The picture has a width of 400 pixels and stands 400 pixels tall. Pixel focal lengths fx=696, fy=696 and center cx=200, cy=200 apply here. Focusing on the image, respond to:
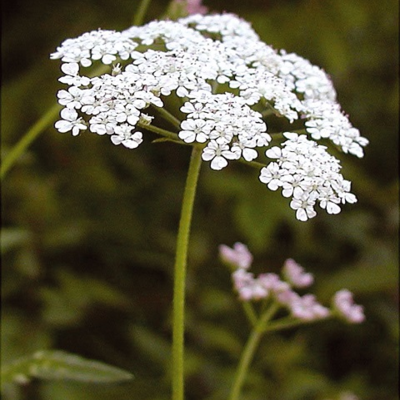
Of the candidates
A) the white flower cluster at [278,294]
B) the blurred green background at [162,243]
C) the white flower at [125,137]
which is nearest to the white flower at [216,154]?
the white flower at [125,137]

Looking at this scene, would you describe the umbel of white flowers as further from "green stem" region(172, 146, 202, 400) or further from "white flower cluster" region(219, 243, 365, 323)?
"white flower cluster" region(219, 243, 365, 323)

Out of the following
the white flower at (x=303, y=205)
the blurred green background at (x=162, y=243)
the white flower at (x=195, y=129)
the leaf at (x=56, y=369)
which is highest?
the blurred green background at (x=162, y=243)

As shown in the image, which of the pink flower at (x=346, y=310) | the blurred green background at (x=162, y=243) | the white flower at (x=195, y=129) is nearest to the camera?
the white flower at (x=195, y=129)

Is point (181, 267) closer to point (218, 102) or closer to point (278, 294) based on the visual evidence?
point (218, 102)

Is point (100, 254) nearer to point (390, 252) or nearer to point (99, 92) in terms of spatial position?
point (390, 252)

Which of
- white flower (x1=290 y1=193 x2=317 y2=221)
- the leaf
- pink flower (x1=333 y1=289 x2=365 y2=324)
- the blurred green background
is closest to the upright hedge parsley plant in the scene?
white flower (x1=290 y1=193 x2=317 y2=221)

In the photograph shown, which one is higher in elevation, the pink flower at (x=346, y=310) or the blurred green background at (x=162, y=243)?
the blurred green background at (x=162, y=243)

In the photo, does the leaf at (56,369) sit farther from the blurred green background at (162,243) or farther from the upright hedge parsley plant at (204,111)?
the blurred green background at (162,243)
